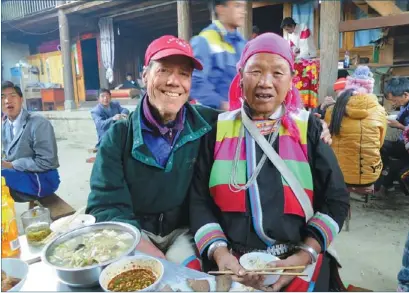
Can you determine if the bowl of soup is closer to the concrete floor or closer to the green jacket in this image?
the green jacket

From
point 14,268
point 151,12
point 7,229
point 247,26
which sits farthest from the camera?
point 151,12

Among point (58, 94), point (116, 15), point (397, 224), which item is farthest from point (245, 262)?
point (58, 94)

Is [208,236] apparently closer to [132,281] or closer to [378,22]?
[132,281]

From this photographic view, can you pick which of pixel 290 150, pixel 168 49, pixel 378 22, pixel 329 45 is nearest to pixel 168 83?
pixel 168 49

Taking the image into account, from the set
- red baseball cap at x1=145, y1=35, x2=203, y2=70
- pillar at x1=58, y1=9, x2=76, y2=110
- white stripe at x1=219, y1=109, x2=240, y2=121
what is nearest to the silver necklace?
white stripe at x1=219, y1=109, x2=240, y2=121

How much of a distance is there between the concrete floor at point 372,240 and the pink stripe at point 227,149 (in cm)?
187

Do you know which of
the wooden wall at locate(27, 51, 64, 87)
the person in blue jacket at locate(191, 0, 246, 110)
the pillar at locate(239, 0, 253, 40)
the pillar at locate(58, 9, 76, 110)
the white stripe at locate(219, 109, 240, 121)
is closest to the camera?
the white stripe at locate(219, 109, 240, 121)

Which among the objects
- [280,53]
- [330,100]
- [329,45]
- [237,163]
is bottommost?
[237,163]

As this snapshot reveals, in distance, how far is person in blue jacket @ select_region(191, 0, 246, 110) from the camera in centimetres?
A: 286

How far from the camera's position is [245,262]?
1532mm

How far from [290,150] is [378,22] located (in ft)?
13.0

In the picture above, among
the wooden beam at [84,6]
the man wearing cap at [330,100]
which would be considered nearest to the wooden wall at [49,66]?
the wooden beam at [84,6]

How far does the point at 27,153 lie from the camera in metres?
3.67

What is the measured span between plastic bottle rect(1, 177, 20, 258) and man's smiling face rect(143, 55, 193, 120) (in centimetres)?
85
